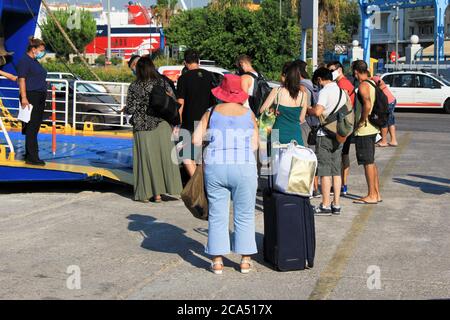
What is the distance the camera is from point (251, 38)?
36.8 m

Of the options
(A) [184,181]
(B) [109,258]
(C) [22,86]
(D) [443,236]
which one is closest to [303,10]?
(A) [184,181]

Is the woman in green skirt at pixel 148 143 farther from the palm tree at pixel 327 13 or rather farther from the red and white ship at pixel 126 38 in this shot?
the red and white ship at pixel 126 38

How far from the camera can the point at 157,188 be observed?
10016mm

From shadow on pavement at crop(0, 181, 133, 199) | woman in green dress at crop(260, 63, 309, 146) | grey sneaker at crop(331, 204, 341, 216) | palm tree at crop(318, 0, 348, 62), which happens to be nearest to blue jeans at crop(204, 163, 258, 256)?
woman in green dress at crop(260, 63, 309, 146)

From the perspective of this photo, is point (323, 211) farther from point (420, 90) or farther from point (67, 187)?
point (420, 90)

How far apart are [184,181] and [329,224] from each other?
332cm

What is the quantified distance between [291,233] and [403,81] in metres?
22.6

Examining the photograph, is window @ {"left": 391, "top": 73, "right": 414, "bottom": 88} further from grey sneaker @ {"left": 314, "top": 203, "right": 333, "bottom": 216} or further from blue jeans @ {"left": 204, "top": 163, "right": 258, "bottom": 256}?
blue jeans @ {"left": 204, "top": 163, "right": 258, "bottom": 256}

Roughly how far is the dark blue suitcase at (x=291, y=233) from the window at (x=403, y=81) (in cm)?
2219

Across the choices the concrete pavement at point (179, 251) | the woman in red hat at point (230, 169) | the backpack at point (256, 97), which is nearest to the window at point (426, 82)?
the concrete pavement at point (179, 251)

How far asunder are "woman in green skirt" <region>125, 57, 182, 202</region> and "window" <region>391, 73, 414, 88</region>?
63.9ft

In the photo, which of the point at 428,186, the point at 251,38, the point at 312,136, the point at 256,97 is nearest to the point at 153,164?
the point at 256,97

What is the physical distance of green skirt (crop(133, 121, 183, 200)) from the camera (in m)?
10.0
